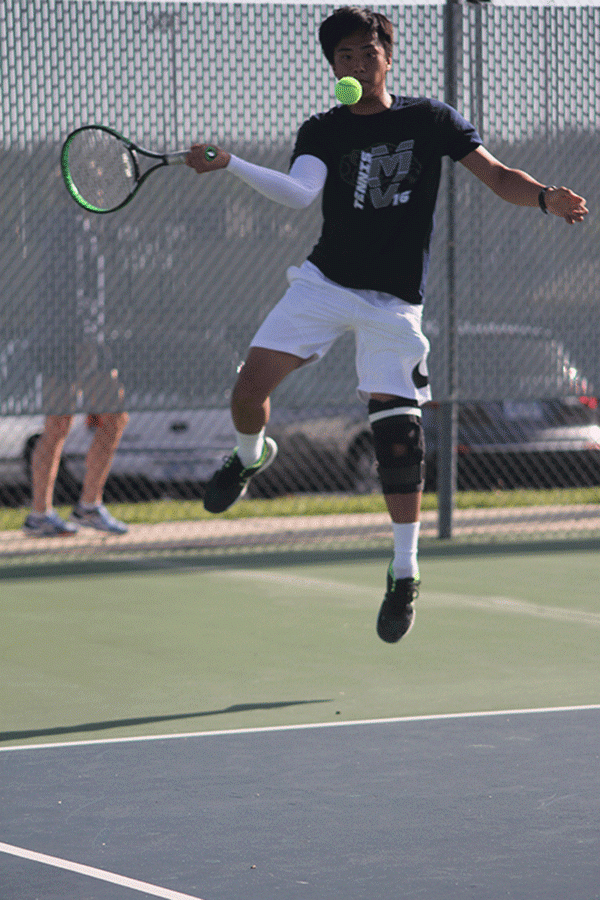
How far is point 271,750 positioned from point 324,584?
3644mm

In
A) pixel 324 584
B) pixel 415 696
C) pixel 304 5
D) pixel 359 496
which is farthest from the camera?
pixel 359 496

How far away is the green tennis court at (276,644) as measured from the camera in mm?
5059

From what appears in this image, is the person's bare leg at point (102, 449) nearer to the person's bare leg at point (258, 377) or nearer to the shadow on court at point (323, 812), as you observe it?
the person's bare leg at point (258, 377)

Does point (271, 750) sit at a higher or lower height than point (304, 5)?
lower

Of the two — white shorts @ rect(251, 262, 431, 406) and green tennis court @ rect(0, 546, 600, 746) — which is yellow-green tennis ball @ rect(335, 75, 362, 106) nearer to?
white shorts @ rect(251, 262, 431, 406)

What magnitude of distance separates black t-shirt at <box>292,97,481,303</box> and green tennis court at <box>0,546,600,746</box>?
4.90 feet

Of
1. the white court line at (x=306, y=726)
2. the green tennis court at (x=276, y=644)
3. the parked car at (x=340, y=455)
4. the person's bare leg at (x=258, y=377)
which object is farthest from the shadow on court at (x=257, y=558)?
the white court line at (x=306, y=726)

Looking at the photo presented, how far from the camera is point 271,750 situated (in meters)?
4.41

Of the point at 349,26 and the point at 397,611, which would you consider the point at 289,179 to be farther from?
the point at 397,611

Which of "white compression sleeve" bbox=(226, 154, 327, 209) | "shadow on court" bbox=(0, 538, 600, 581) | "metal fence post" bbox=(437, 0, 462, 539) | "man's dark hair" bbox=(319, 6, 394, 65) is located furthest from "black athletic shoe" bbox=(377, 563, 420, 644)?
"metal fence post" bbox=(437, 0, 462, 539)

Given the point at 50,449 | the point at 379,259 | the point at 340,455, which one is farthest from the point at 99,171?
the point at 340,455

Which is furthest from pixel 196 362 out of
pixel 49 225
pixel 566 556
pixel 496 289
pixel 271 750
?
pixel 271 750

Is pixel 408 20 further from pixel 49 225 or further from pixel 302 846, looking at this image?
pixel 302 846

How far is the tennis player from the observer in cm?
520
